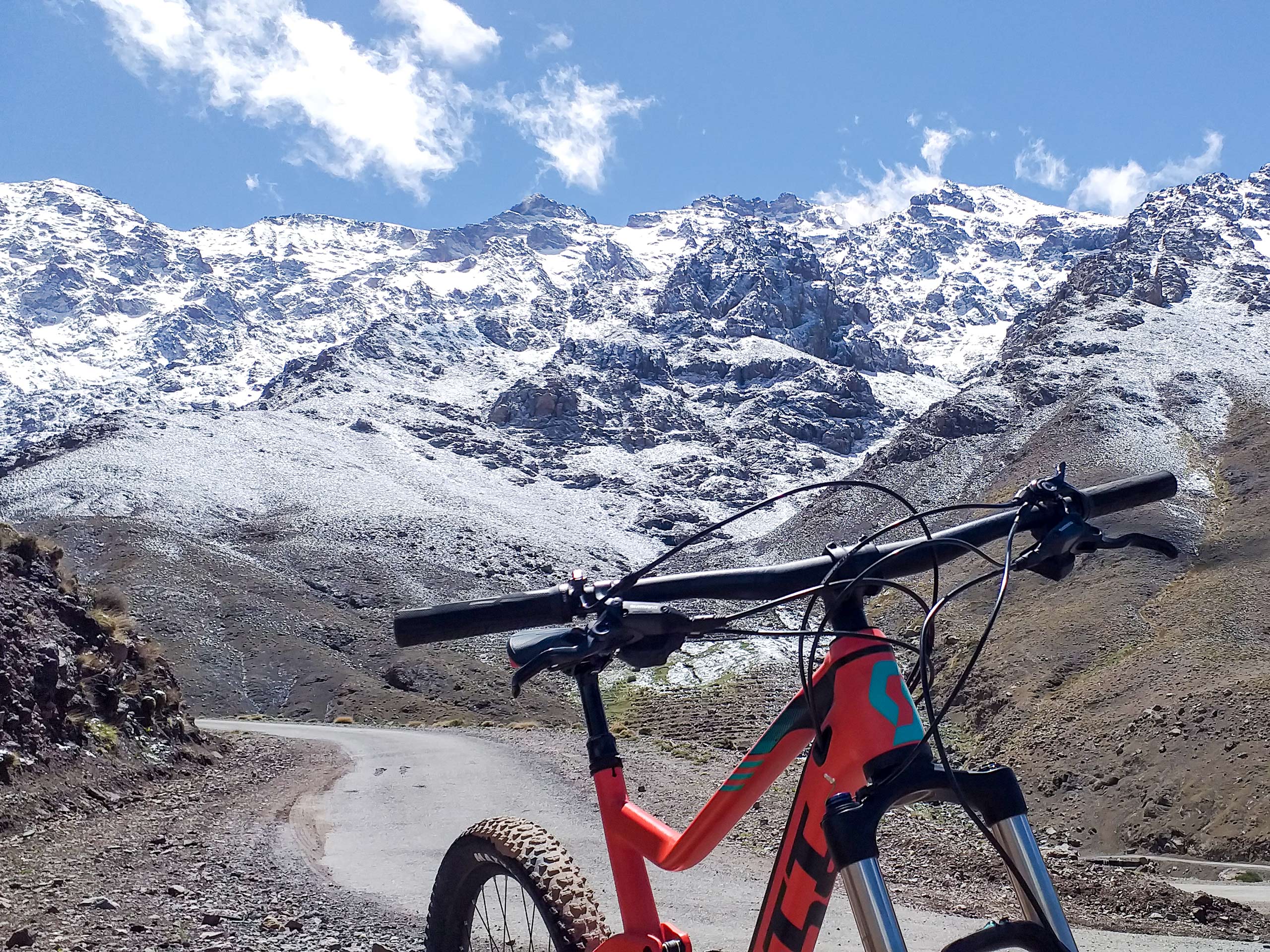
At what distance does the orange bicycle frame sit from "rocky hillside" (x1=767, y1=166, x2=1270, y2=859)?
1709cm

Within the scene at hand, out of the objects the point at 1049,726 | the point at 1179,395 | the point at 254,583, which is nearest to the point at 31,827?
the point at 1049,726

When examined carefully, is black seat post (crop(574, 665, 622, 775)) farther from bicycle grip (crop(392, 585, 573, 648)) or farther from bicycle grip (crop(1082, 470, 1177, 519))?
bicycle grip (crop(1082, 470, 1177, 519))

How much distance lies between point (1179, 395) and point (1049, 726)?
71.3 meters

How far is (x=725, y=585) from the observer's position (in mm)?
2842

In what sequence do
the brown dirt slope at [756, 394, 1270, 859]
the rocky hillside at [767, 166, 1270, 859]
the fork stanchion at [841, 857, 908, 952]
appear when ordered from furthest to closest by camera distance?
the rocky hillside at [767, 166, 1270, 859] < the brown dirt slope at [756, 394, 1270, 859] < the fork stanchion at [841, 857, 908, 952]

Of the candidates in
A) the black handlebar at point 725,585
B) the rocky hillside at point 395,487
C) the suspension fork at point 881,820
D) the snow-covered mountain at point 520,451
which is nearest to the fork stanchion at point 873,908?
the suspension fork at point 881,820

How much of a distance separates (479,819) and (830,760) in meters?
11.9

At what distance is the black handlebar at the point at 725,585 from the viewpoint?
2639 mm

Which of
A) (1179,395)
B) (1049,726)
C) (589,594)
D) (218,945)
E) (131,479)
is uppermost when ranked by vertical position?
(131,479)

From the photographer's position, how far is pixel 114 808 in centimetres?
1220

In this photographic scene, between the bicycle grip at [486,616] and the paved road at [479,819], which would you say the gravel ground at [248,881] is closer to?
the paved road at [479,819]

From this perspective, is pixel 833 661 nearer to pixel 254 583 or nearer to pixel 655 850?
pixel 655 850

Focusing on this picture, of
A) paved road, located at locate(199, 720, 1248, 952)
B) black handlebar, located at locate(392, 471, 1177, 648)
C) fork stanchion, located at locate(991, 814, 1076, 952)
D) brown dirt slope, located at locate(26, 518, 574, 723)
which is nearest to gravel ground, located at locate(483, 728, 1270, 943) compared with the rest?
paved road, located at locate(199, 720, 1248, 952)

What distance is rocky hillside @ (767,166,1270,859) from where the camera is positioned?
19.6 m
